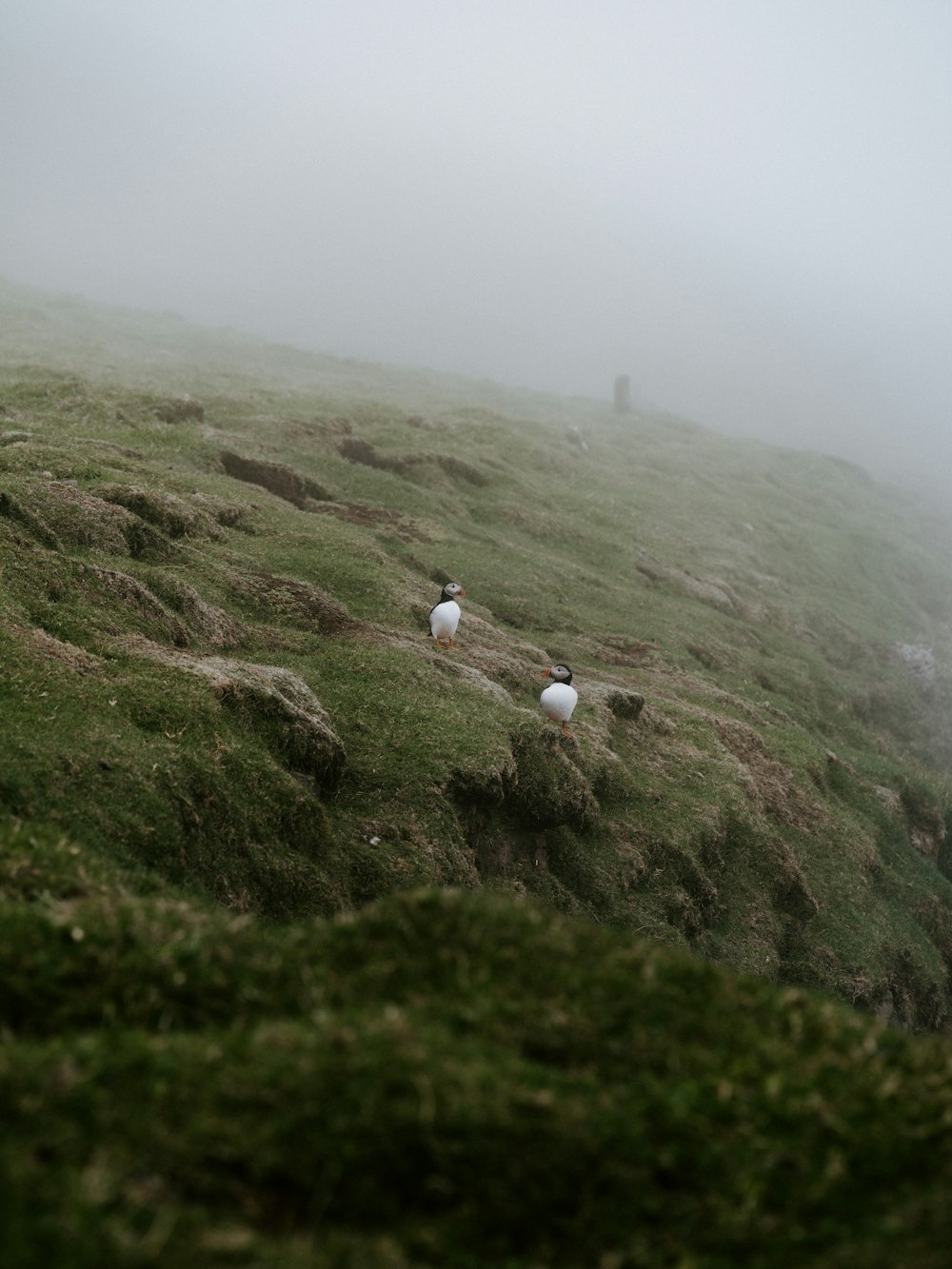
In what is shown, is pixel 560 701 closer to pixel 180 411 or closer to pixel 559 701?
pixel 559 701

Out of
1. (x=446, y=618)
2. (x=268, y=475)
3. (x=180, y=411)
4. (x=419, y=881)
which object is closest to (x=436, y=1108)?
(x=419, y=881)

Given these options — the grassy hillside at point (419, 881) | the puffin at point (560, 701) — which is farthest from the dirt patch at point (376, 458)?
the puffin at point (560, 701)

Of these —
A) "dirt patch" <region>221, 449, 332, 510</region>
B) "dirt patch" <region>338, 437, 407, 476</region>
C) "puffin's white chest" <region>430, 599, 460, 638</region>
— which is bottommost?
"puffin's white chest" <region>430, 599, 460, 638</region>

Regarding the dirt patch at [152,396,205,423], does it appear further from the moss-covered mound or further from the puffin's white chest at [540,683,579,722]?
the moss-covered mound

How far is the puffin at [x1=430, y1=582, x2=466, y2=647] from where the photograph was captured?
2995 centimetres

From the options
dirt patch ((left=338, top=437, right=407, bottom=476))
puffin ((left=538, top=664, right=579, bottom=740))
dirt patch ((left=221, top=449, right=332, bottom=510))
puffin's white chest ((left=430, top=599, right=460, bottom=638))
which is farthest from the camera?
dirt patch ((left=338, top=437, right=407, bottom=476))

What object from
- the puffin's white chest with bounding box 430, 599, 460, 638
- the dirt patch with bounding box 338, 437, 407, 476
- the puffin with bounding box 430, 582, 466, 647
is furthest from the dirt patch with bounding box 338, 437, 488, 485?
the puffin's white chest with bounding box 430, 599, 460, 638

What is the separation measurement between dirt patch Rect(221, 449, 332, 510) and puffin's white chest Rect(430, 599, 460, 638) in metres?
15.3

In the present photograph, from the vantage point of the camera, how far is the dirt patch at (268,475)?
44062 millimetres

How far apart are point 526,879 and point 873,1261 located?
18163 mm

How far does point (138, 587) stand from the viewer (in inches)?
942

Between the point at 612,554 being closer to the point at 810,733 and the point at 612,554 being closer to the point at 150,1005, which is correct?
the point at 810,733

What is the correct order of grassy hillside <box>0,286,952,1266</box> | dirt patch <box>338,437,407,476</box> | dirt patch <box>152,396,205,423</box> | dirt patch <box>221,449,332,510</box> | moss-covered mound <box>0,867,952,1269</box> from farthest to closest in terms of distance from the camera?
dirt patch <box>338,437,407,476</box>, dirt patch <box>152,396,205,423</box>, dirt patch <box>221,449,332,510</box>, grassy hillside <box>0,286,952,1266</box>, moss-covered mound <box>0,867,952,1269</box>

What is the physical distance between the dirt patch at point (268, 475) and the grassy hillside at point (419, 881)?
0.22m
